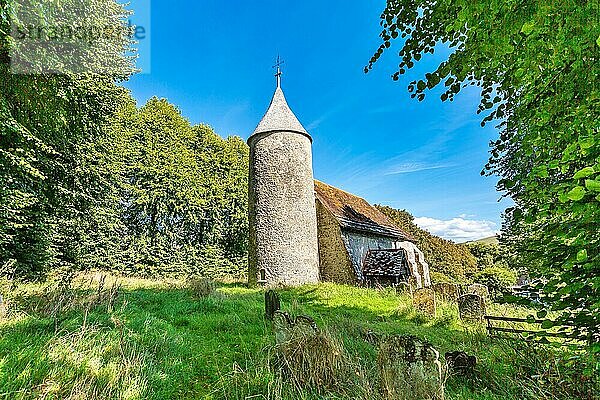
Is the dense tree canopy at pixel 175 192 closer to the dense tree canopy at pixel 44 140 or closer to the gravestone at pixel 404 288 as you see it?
the dense tree canopy at pixel 44 140

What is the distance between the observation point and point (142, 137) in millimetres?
19562

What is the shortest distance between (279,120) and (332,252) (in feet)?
23.5

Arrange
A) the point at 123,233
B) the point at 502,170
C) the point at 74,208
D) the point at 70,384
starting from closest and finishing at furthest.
A: the point at 70,384, the point at 502,170, the point at 74,208, the point at 123,233

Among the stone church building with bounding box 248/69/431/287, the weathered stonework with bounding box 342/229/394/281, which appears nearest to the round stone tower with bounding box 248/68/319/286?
the stone church building with bounding box 248/69/431/287

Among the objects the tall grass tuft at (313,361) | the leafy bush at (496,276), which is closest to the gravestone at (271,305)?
the tall grass tuft at (313,361)

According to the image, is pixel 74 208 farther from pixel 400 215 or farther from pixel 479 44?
pixel 400 215

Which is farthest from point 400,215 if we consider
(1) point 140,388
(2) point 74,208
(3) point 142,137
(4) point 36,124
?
(1) point 140,388

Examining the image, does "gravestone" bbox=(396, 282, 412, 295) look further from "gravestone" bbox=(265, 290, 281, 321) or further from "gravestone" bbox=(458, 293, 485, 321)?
Result: "gravestone" bbox=(265, 290, 281, 321)

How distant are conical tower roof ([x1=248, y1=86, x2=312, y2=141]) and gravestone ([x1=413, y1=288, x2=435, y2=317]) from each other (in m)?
9.91

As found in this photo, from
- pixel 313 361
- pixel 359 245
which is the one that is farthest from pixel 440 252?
pixel 313 361

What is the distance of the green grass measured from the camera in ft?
11.8

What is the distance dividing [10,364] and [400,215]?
96.8 ft

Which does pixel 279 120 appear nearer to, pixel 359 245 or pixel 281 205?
pixel 281 205

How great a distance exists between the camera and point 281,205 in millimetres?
15570
